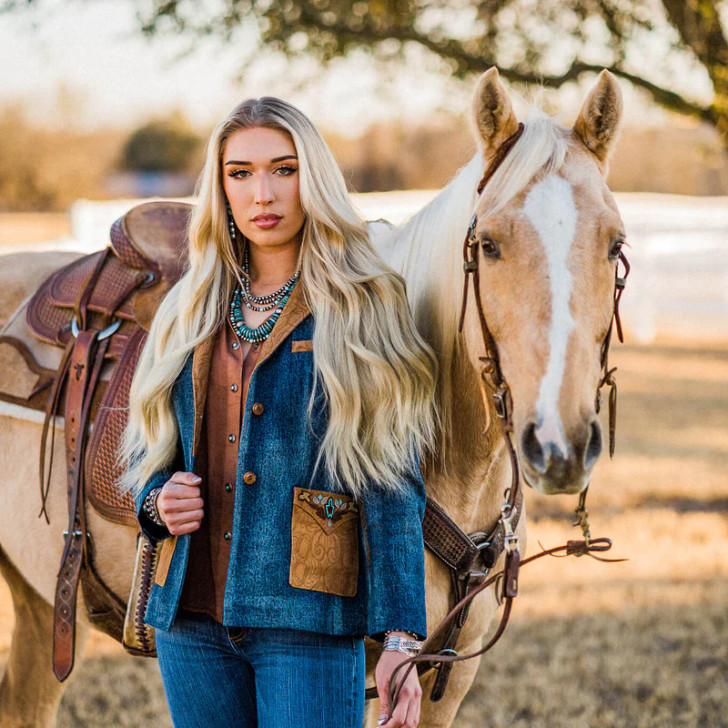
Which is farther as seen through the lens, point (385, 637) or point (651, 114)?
point (651, 114)

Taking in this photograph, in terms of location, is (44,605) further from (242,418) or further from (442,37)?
(442,37)

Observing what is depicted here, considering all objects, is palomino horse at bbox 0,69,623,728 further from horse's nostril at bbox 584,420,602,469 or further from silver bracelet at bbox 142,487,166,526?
silver bracelet at bbox 142,487,166,526

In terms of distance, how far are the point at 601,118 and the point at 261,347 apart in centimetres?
82

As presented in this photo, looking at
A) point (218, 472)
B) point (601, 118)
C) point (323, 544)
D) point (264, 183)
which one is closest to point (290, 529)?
point (323, 544)

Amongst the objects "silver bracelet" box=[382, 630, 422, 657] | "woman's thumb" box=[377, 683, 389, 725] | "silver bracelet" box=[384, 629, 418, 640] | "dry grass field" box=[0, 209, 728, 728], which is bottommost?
"dry grass field" box=[0, 209, 728, 728]

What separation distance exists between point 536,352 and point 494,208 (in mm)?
310

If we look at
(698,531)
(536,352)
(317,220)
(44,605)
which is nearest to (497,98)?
(317,220)

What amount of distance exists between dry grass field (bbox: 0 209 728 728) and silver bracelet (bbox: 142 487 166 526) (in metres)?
1.22

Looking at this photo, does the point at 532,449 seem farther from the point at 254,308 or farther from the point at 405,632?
the point at 254,308

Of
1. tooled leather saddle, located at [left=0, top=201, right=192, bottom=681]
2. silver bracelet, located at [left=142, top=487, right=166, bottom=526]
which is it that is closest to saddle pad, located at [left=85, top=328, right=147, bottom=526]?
tooled leather saddle, located at [left=0, top=201, right=192, bottom=681]

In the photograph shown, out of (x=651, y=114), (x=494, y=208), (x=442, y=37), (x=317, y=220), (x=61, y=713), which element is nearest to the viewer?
(x=494, y=208)

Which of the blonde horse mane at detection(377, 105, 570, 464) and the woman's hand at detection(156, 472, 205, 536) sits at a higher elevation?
the blonde horse mane at detection(377, 105, 570, 464)

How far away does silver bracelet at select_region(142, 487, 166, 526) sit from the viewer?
165 cm

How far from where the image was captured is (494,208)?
1575mm
